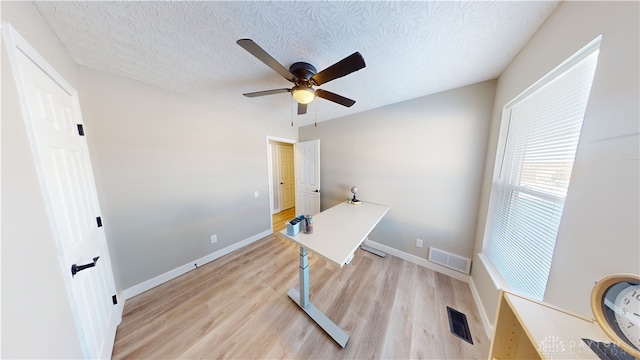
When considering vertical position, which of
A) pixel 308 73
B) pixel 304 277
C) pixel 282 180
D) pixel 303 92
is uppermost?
pixel 308 73

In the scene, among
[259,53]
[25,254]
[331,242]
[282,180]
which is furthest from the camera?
[282,180]

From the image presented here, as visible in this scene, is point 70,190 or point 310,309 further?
point 310,309

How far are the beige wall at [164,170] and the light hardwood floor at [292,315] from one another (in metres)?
0.49

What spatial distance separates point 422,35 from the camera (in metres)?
1.10

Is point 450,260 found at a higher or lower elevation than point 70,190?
lower

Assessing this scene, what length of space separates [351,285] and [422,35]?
2.41 m

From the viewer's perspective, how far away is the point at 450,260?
2.11m

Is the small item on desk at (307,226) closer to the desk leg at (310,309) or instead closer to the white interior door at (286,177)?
the desk leg at (310,309)

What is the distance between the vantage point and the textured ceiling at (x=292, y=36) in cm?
91

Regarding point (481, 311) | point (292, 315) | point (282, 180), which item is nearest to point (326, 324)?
point (292, 315)

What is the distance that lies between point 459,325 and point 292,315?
1.55 m

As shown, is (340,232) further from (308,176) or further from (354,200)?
(308,176)

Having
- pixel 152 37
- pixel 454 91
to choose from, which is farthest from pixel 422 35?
pixel 152 37

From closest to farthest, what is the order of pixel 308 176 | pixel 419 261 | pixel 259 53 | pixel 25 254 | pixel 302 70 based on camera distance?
pixel 25 254 < pixel 259 53 < pixel 302 70 < pixel 419 261 < pixel 308 176
